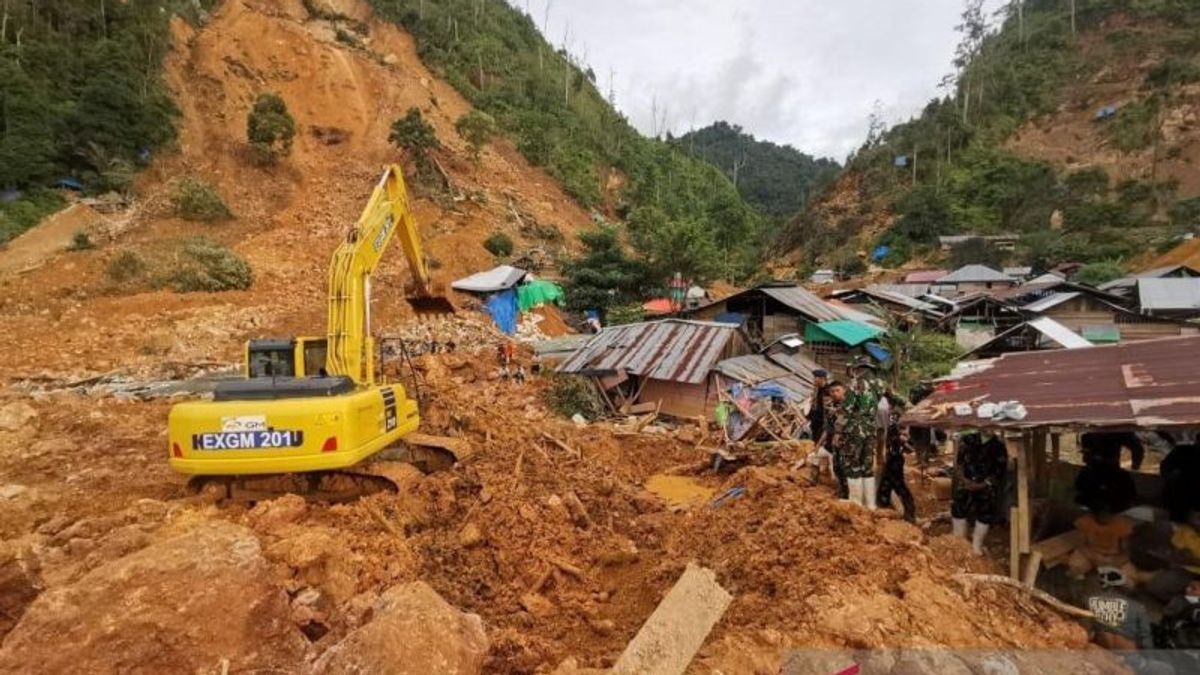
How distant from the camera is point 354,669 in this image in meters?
3.35

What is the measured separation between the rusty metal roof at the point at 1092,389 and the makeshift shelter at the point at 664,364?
23.0 ft

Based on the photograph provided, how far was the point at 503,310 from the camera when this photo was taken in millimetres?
24125

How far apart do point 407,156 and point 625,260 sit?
1396 centimetres

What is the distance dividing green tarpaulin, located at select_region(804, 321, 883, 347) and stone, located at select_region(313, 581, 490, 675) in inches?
703

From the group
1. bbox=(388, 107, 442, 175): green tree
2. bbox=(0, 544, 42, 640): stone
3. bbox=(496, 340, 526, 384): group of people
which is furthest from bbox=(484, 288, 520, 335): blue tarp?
bbox=(0, 544, 42, 640): stone

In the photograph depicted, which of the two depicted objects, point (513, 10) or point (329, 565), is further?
point (513, 10)

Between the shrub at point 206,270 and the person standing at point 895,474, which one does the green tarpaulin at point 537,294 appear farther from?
the person standing at point 895,474

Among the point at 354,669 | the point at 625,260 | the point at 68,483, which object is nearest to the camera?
the point at 354,669

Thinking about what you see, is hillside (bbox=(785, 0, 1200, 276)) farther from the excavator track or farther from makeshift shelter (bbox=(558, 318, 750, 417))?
the excavator track

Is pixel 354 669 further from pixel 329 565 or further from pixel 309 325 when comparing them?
pixel 309 325

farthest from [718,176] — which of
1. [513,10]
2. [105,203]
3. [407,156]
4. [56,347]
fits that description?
[56,347]

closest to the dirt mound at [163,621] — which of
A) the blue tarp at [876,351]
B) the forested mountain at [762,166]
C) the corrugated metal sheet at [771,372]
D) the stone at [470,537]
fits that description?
the stone at [470,537]

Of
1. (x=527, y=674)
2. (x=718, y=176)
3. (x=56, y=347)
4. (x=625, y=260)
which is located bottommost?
(x=527, y=674)

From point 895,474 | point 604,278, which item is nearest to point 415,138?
point 604,278
